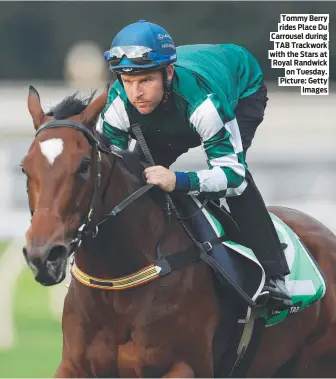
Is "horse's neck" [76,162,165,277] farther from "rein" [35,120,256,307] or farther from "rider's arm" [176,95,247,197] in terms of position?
"rider's arm" [176,95,247,197]

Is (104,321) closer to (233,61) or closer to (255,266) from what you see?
(255,266)

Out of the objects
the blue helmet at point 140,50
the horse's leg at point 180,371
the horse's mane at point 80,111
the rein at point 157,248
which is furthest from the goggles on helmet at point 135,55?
the horse's leg at point 180,371

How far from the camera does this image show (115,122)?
171 inches

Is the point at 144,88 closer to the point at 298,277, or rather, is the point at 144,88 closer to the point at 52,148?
the point at 52,148

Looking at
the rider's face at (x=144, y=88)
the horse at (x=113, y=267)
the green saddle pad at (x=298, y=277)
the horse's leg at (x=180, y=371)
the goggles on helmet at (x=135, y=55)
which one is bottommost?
the green saddle pad at (x=298, y=277)

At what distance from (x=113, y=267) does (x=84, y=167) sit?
49 cm

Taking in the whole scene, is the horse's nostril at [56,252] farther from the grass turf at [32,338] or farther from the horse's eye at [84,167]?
the grass turf at [32,338]

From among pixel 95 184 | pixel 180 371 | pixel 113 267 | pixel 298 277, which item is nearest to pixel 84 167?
pixel 95 184

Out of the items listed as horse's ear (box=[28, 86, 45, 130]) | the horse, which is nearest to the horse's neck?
the horse

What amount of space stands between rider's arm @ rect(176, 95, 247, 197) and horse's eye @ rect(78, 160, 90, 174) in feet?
1.30

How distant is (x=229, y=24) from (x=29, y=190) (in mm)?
6585

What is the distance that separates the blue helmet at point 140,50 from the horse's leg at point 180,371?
3.59 ft

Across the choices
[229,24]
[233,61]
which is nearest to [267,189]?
[229,24]

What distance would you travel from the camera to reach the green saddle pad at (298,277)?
15.6ft
